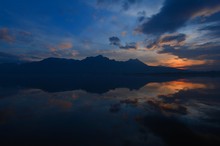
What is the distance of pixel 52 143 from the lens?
46.1ft

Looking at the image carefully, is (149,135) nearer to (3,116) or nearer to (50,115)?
(50,115)

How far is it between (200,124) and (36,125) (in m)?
18.0

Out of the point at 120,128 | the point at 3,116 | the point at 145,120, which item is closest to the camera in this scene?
the point at 120,128

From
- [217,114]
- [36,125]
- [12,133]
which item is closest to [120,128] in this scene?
[36,125]

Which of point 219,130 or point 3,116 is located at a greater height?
point 219,130

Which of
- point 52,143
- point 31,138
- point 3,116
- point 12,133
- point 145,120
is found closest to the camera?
point 52,143

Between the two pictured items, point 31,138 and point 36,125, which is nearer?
point 31,138

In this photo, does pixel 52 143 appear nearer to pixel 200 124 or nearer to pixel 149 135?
pixel 149 135

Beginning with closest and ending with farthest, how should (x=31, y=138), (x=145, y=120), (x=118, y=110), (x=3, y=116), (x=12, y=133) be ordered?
(x=31, y=138) < (x=12, y=133) < (x=145, y=120) < (x=3, y=116) < (x=118, y=110)

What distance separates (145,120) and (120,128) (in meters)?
4.00

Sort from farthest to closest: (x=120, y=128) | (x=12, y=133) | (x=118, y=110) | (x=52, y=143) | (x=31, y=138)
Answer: (x=118, y=110) → (x=120, y=128) → (x=12, y=133) → (x=31, y=138) → (x=52, y=143)

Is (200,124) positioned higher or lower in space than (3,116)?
higher

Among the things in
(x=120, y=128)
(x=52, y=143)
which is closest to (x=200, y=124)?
(x=120, y=128)

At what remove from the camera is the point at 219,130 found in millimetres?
16562
